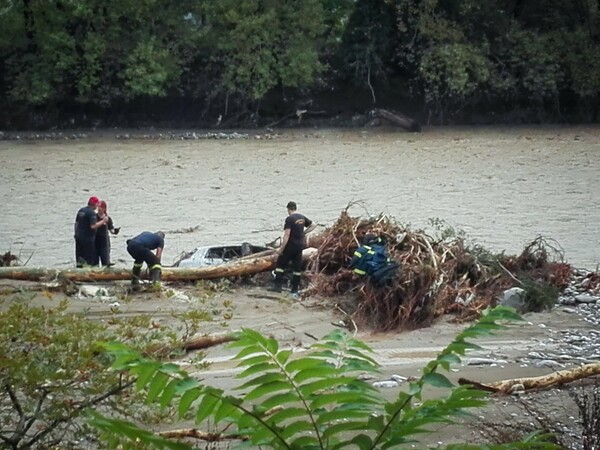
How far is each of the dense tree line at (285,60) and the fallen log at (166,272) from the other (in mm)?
28439

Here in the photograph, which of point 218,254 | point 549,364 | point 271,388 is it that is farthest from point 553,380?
point 218,254

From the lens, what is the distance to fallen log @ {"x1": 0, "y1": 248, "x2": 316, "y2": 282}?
48.4ft

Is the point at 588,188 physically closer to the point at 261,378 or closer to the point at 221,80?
the point at 221,80

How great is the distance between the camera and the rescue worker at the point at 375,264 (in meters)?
13.9

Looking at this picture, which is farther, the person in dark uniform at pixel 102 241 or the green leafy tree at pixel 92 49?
the green leafy tree at pixel 92 49

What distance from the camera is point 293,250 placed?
15070 millimetres

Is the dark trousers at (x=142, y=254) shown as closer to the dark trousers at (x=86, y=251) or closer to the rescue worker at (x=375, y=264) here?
the dark trousers at (x=86, y=251)

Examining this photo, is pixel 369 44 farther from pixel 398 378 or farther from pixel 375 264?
pixel 398 378

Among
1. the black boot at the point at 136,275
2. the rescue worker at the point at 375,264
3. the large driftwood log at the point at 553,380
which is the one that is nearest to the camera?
the large driftwood log at the point at 553,380

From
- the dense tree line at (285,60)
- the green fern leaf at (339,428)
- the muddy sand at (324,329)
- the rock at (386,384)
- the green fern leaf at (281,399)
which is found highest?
the dense tree line at (285,60)

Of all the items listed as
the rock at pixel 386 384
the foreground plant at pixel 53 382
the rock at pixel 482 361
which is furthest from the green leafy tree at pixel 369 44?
the foreground plant at pixel 53 382

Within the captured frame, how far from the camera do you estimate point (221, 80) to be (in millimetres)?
44812

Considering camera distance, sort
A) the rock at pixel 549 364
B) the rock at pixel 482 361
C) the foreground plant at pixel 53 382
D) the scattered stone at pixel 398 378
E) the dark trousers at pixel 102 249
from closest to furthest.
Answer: the foreground plant at pixel 53 382
the scattered stone at pixel 398 378
the rock at pixel 549 364
the rock at pixel 482 361
the dark trousers at pixel 102 249

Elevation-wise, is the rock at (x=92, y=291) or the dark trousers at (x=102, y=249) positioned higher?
the dark trousers at (x=102, y=249)
